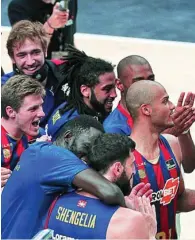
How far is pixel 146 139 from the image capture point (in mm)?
4035

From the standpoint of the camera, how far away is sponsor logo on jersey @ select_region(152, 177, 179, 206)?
13.0 feet

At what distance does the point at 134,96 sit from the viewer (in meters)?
4.20

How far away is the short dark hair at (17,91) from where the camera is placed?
4402mm

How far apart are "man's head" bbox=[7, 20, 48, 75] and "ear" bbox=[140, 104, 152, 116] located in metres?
1.39

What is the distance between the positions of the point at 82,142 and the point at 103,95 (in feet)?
3.82

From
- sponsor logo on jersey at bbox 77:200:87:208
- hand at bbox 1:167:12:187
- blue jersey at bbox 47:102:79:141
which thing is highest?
sponsor logo on jersey at bbox 77:200:87:208

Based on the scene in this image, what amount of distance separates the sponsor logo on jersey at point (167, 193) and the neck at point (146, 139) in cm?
17

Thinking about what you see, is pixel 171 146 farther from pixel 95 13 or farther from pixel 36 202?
pixel 95 13

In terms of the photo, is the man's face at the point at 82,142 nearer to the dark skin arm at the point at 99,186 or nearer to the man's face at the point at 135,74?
the dark skin arm at the point at 99,186

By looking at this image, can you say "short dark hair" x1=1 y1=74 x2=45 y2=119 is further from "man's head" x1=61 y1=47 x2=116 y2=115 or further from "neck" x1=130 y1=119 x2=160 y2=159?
"neck" x1=130 y1=119 x2=160 y2=159

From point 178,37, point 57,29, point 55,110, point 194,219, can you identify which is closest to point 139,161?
point 55,110

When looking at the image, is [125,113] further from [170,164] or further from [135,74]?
[170,164]

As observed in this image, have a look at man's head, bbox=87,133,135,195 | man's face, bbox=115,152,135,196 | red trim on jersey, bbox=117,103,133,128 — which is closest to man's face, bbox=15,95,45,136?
red trim on jersey, bbox=117,103,133,128

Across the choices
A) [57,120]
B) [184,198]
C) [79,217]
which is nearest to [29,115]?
[57,120]
